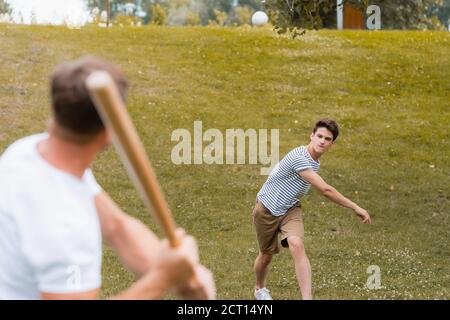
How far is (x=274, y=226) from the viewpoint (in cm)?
797

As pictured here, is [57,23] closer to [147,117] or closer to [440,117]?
[147,117]

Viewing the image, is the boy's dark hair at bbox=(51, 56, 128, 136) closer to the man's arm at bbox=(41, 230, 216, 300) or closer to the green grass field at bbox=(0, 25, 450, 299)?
the man's arm at bbox=(41, 230, 216, 300)

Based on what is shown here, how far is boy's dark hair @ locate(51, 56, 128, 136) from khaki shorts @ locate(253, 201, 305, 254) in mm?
5415

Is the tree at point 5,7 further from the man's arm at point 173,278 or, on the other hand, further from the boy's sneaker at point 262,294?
the man's arm at point 173,278

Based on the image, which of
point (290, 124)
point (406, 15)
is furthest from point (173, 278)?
point (406, 15)

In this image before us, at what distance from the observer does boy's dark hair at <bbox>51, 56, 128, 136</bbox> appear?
8.17 ft

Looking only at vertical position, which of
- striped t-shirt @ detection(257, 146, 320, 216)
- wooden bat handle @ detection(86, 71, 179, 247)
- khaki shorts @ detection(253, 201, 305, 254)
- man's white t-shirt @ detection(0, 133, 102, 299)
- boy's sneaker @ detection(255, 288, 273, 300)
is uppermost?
wooden bat handle @ detection(86, 71, 179, 247)

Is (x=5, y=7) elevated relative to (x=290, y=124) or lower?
elevated

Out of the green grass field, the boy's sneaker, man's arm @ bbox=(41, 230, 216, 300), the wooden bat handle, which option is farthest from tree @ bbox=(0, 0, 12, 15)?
the wooden bat handle

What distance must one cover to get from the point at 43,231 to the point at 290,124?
41.9ft

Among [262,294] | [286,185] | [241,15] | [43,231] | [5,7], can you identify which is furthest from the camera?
[241,15]

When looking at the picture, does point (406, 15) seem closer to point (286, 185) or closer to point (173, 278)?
point (286, 185)

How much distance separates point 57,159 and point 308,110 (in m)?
13.3
